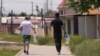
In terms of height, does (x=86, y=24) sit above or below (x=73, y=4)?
below

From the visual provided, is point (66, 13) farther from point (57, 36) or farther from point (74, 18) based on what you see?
point (57, 36)

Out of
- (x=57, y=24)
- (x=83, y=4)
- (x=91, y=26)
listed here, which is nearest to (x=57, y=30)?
(x=57, y=24)

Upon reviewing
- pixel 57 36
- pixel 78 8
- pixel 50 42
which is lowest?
pixel 50 42

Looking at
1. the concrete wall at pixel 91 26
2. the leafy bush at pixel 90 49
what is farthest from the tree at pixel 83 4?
the concrete wall at pixel 91 26

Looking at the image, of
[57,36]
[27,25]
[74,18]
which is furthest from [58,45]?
[74,18]

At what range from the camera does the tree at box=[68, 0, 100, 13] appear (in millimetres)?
12853

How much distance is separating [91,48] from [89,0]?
202 centimetres

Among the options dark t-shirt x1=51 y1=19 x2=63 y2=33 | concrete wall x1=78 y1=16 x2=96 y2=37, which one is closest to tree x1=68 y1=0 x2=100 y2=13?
dark t-shirt x1=51 y1=19 x2=63 y2=33

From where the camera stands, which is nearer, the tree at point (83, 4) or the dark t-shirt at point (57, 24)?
the tree at point (83, 4)

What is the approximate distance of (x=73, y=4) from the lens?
13734 mm

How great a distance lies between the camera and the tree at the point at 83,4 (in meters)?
12.9

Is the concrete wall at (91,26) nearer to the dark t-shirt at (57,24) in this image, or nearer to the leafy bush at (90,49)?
the dark t-shirt at (57,24)

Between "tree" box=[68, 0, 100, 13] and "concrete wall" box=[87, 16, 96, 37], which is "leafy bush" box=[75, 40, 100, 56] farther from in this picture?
"concrete wall" box=[87, 16, 96, 37]

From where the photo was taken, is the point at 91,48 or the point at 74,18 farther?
the point at 74,18
